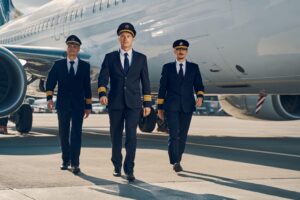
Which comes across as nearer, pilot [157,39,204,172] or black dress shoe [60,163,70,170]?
black dress shoe [60,163,70,170]

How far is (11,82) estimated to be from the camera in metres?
9.85

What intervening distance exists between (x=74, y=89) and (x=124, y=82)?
2.79 ft

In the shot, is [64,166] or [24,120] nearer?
[64,166]

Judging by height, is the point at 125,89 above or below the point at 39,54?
below

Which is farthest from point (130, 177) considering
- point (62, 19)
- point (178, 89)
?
point (62, 19)

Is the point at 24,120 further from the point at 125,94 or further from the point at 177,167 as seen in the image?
the point at 125,94

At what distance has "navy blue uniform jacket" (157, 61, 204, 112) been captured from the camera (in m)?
6.76

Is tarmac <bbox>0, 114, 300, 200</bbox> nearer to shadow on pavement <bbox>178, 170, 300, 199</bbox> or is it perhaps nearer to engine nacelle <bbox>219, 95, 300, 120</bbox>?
shadow on pavement <bbox>178, 170, 300, 199</bbox>

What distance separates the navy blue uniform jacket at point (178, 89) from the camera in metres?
6.76

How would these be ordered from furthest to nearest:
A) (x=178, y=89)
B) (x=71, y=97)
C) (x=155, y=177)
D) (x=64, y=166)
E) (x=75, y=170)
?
(x=178, y=89) → (x=71, y=97) → (x=64, y=166) → (x=75, y=170) → (x=155, y=177)

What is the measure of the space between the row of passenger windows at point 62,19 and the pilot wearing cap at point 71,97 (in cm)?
578

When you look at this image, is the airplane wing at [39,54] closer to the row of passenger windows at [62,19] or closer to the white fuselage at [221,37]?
the white fuselage at [221,37]

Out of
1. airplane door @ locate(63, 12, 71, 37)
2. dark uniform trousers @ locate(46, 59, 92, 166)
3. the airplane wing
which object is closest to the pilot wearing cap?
dark uniform trousers @ locate(46, 59, 92, 166)

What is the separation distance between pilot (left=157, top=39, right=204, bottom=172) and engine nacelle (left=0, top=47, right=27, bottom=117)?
3474 millimetres
